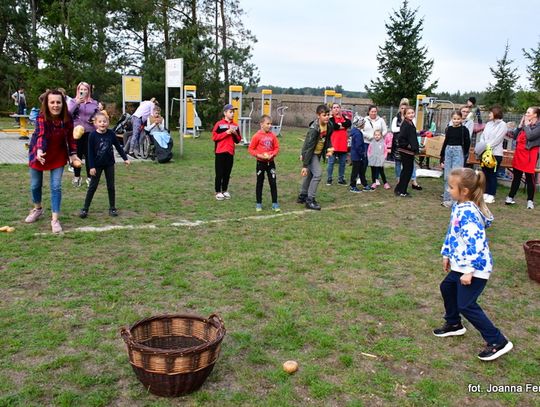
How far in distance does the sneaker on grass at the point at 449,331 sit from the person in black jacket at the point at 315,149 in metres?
4.73

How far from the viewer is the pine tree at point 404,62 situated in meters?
30.4

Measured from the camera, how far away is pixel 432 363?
3.80 metres

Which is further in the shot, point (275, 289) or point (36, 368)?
point (275, 289)

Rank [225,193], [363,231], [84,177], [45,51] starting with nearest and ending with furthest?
[363,231] < [225,193] < [84,177] < [45,51]

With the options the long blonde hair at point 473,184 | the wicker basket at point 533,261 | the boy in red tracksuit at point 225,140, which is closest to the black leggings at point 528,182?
the wicker basket at point 533,261

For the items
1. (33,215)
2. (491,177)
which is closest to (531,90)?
(491,177)

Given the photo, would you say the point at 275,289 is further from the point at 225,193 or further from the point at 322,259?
the point at 225,193

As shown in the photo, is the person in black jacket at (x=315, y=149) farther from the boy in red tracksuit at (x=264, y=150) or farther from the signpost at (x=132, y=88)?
the signpost at (x=132, y=88)

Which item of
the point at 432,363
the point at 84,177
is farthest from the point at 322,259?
the point at 84,177

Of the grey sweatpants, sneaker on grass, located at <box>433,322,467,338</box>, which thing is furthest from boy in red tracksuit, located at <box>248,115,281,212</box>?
sneaker on grass, located at <box>433,322,467,338</box>

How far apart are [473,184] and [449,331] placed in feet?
4.24

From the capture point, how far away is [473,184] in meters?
3.79

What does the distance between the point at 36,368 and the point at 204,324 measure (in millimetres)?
1166

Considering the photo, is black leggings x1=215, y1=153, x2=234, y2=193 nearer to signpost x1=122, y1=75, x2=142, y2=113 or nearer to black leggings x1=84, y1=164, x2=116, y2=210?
black leggings x1=84, y1=164, x2=116, y2=210
